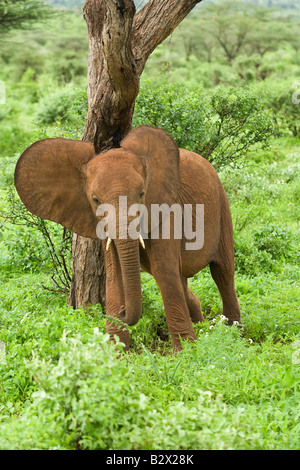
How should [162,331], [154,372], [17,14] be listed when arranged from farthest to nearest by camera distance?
[17,14], [162,331], [154,372]

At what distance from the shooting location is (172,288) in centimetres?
466

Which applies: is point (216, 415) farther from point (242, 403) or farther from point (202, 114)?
point (202, 114)

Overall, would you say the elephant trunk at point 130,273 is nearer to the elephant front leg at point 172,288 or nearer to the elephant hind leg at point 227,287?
the elephant front leg at point 172,288

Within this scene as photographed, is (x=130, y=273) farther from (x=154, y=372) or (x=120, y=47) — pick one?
(x=120, y=47)

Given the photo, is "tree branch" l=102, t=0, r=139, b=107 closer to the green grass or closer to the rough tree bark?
the rough tree bark

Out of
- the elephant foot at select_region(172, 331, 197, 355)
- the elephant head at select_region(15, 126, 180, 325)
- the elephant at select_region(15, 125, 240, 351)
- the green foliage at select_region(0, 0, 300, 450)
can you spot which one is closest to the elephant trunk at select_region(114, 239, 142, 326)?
the elephant at select_region(15, 125, 240, 351)

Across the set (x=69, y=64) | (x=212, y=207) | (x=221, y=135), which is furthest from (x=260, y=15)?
(x=212, y=207)

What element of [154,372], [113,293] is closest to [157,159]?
[113,293]

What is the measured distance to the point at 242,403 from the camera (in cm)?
386

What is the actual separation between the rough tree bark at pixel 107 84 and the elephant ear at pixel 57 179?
0.59 metres

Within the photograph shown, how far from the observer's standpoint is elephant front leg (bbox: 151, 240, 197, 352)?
4.62 meters

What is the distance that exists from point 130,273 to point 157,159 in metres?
0.92

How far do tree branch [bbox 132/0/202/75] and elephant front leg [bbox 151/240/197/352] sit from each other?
169 cm
